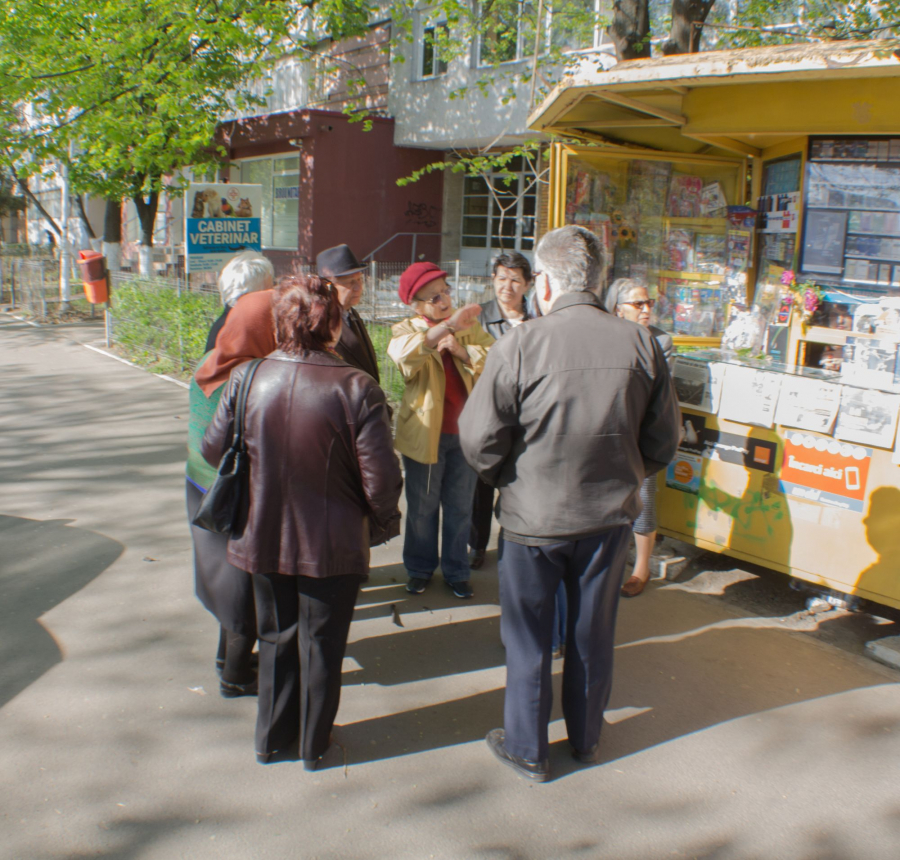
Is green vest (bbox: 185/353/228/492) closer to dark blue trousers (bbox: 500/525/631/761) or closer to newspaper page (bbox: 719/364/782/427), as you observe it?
dark blue trousers (bbox: 500/525/631/761)

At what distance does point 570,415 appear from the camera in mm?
2895

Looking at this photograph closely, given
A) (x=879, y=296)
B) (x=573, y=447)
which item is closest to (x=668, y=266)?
(x=879, y=296)

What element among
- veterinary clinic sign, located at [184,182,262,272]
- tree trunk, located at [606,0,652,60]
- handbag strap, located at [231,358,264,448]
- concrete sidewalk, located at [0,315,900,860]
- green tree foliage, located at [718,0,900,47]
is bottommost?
concrete sidewalk, located at [0,315,900,860]

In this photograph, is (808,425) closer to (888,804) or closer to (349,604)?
(888,804)

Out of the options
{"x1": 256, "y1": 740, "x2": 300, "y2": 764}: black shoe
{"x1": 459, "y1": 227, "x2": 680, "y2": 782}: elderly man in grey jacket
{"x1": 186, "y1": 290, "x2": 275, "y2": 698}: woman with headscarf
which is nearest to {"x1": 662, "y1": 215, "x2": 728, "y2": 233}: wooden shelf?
{"x1": 459, "y1": 227, "x2": 680, "y2": 782}: elderly man in grey jacket

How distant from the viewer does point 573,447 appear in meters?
2.92

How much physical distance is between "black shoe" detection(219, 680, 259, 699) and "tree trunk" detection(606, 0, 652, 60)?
7.16m

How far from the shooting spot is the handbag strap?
2.93m

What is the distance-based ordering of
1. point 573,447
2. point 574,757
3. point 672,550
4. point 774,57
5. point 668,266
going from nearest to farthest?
point 573,447, point 574,757, point 774,57, point 672,550, point 668,266

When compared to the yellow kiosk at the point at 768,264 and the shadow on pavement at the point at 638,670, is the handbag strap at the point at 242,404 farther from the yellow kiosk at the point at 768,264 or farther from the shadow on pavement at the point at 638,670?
the yellow kiosk at the point at 768,264

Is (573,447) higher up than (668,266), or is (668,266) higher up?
(668,266)

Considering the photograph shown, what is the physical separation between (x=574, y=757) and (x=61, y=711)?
6.76ft

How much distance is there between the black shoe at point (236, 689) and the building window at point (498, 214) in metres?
14.4

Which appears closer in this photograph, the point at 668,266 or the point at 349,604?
the point at 349,604
